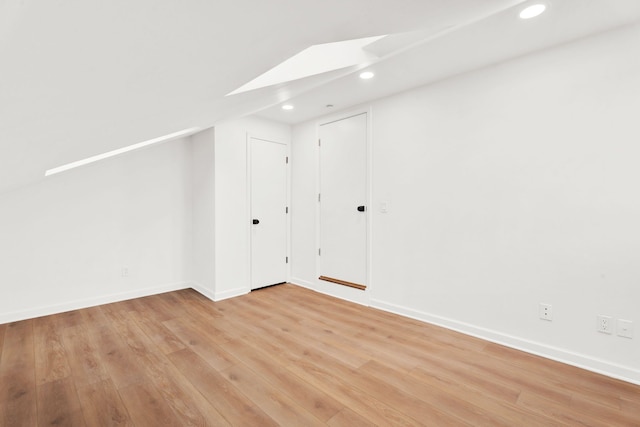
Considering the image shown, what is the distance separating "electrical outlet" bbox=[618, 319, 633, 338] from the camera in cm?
191

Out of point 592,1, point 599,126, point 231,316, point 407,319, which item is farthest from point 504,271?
point 231,316

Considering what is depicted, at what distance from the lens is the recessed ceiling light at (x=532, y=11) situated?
1.72 m

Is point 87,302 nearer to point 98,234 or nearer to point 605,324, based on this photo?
point 98,234

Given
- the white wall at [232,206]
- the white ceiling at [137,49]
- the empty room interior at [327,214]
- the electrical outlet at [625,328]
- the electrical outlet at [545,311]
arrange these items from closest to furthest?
1. the white ceiling at [137,49]
2. the empty room interior at [327,214]
3. the electrical outlet at [625,328]
4. the electrical outlet at [545,311]
5. the white wall at [232,206]

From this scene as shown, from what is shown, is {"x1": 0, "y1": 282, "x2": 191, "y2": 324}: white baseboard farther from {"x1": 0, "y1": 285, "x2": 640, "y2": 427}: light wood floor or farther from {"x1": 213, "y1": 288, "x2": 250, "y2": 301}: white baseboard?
{"x1": 213, "y1": 288, "x2": 250, "y2": 301}: white baseboard

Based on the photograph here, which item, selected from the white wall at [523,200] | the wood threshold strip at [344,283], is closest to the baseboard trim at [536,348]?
the white wall at [523,200]

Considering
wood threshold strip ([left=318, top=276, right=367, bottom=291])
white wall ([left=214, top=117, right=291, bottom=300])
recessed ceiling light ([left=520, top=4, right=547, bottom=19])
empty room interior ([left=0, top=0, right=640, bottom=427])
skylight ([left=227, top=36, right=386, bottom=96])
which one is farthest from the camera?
white wall ([left=214, top=117, right=291, bottom=300])

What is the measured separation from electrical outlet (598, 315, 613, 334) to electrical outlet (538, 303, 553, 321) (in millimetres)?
266

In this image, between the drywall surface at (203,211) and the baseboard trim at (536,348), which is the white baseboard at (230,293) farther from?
the baseboard trim at (536,348)

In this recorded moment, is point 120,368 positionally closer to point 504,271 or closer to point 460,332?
point 460,332

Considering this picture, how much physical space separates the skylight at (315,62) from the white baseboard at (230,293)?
2.74 m

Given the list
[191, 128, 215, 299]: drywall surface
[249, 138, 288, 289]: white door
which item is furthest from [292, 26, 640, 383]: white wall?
[191, 128, 215, 299]: drywall surface

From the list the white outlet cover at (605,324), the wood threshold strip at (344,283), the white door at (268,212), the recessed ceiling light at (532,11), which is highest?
the recessed ceiling light at (532,11)

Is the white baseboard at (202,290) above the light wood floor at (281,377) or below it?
above
